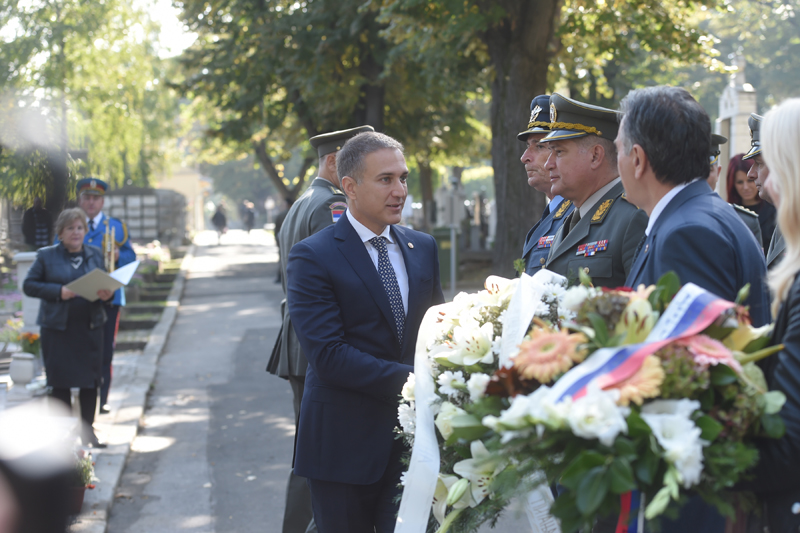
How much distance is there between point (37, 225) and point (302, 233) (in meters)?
3.70

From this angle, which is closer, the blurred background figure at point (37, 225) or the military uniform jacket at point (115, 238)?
the blurred background figure at point (37, 225)

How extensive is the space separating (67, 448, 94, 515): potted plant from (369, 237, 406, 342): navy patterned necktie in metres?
2.79

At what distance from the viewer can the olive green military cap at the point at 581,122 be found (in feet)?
11.2

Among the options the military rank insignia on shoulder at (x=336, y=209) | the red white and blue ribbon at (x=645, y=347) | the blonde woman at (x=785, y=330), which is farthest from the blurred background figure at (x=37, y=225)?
the blonde woman at (x=785, y=330)

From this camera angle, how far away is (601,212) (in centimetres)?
331

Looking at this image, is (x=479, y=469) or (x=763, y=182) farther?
(x=763, y=182)

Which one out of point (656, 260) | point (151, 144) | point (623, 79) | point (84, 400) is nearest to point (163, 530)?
point (84, 400)

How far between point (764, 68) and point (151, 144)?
3700cm

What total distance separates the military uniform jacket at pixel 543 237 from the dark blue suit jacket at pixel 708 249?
1408mm

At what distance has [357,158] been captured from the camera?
3260 millimetres

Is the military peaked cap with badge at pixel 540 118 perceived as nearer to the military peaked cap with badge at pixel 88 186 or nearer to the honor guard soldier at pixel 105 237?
the honor guard soldier at pixel 105 237

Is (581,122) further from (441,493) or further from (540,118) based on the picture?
(441,493)

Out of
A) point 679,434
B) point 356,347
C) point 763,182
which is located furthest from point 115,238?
point 679,434

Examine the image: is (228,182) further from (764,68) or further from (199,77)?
(199,77)
